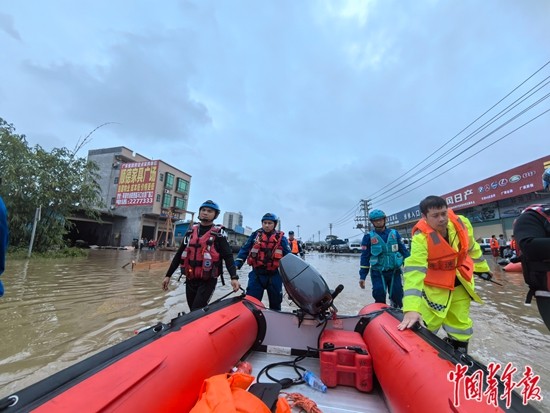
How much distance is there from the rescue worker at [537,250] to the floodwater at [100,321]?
108 centimetres

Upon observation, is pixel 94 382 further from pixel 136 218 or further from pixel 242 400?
pixel 136 218

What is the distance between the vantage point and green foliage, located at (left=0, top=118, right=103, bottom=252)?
35.2ft

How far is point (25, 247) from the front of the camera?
11.2 m

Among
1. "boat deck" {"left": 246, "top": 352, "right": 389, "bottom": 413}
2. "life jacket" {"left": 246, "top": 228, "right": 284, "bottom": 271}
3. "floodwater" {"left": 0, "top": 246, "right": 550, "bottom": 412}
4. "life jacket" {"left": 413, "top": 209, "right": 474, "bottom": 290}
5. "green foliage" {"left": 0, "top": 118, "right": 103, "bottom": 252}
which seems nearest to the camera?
"boat deck" {"left": 246, "top": 352, "right": 389, "bottom": 413}

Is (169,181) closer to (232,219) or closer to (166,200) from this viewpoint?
(166,200)

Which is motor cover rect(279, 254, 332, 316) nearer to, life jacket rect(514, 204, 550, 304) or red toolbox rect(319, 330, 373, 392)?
red toolbox rect(319, 330, 373, 392)

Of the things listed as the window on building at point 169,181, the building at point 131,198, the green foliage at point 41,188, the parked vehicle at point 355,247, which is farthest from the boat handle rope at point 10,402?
the window on building at point 169,181

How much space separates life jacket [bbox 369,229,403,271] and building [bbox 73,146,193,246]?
26362 mm

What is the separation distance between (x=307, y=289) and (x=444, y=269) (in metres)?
1.04

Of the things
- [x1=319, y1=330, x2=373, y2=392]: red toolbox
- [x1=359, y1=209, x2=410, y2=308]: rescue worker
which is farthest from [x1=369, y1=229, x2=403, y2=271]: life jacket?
[x1=319, y1=330, x2=373, y2=392]: red toolbox

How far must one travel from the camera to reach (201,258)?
8.97ft

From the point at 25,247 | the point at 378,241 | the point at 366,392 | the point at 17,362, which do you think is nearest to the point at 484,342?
the point at 378,241

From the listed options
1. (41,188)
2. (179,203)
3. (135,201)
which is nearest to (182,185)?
(179,203)

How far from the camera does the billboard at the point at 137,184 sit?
29.3 meters
